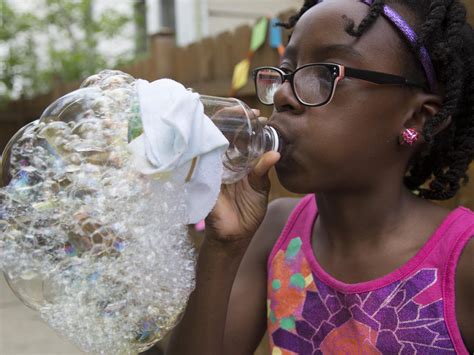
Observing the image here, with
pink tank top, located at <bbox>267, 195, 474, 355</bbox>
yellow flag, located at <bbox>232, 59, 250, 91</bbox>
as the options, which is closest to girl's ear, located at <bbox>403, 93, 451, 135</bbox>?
pink tank top, located at <bbox>267, 195, 474, 355</bbox>

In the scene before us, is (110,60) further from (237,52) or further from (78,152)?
(78,152)

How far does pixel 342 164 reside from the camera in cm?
157

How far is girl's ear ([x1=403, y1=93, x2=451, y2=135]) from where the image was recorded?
167cm

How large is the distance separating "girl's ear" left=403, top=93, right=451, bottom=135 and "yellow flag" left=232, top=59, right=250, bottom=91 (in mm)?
2226

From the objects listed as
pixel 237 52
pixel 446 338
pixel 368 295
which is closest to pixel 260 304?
pixel 368 295

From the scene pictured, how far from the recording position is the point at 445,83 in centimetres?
168

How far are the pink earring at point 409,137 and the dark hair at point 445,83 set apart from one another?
0.10ft

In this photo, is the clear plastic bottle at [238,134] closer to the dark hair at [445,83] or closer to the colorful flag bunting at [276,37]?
the dark hair at [445,83]

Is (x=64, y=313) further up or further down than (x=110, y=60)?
further up

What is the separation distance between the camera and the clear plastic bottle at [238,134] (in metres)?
1.68

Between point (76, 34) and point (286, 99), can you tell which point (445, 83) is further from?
point (76, 34)

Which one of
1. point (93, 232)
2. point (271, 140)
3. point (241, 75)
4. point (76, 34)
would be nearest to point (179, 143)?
point (93, 232)

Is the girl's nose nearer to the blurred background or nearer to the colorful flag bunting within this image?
the colorful flag bunting

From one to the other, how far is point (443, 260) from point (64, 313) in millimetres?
1000
